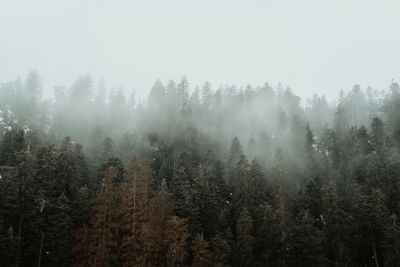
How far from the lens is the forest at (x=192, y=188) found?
195 ft

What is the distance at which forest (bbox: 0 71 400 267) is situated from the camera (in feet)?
195

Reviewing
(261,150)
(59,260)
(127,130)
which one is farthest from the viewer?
(127,130)

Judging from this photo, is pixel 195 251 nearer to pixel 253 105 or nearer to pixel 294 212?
pixel 294 212

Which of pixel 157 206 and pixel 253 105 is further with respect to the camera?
pixel 253 105

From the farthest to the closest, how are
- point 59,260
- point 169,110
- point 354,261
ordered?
point 169,110 < point 354,261 < point 59,260

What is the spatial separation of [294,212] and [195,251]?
969 inches

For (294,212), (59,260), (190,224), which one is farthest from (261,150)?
(59,260)

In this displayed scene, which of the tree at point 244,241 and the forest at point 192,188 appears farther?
the tree at point 244,241

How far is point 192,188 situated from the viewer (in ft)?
269

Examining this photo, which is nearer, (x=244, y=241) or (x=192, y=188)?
(x=244, y=241)

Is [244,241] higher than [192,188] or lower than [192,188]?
lower

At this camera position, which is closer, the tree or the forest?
the forest

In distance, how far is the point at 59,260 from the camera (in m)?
58.6

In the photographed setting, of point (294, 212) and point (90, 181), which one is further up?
point (90, 181)
